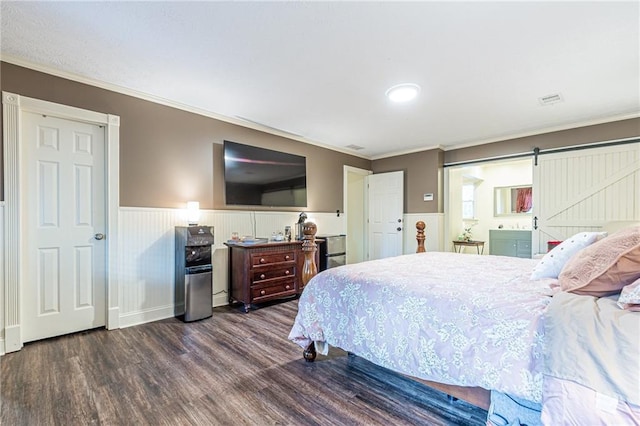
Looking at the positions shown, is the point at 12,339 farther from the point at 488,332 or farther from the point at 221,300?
the point at 488,332

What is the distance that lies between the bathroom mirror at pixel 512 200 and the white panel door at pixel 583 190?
182 cm

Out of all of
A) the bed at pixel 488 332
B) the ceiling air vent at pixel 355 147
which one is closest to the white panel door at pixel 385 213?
the ceiling air vent at pixel 355 147

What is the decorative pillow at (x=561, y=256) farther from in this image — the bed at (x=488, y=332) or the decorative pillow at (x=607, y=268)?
the decorative pillow at (x=607, y=268)

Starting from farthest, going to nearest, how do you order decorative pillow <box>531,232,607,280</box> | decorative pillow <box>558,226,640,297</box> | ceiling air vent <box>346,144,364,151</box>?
ceiling air vent <box>346,144,364,151</box> → decorative pillow <box>531,232,607,280</box> → decorative pillow <box>558,226,640,297</box>

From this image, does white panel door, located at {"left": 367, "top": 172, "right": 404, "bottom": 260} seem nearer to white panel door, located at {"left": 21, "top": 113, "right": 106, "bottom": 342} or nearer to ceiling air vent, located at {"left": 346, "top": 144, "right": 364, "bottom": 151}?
ceiling air vent, located at {"left": 346, "top": 144, "right": 364, "bottom": 151}

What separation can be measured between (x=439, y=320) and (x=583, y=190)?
4.00 metres

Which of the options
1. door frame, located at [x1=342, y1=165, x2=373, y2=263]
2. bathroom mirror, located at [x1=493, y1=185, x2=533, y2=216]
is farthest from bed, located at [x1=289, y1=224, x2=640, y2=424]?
bathroom mirror, located at [x1=493, y1=185, x2=533, y2=216]

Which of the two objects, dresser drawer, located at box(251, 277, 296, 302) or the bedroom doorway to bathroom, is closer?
dresser drawer, located at box(251, 277, 296, 302)

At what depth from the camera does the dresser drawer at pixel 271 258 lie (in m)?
3.47

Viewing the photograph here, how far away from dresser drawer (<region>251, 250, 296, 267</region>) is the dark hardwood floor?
0.99 meters

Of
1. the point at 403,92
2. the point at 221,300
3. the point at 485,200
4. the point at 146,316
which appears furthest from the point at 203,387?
the point at 485,200

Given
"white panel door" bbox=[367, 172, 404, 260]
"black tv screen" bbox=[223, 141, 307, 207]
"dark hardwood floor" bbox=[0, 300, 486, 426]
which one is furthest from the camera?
"white panel door" bbox=[367, 172, 404, 260]

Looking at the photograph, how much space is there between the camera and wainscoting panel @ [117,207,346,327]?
3.00 metres

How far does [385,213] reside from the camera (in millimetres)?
5816
